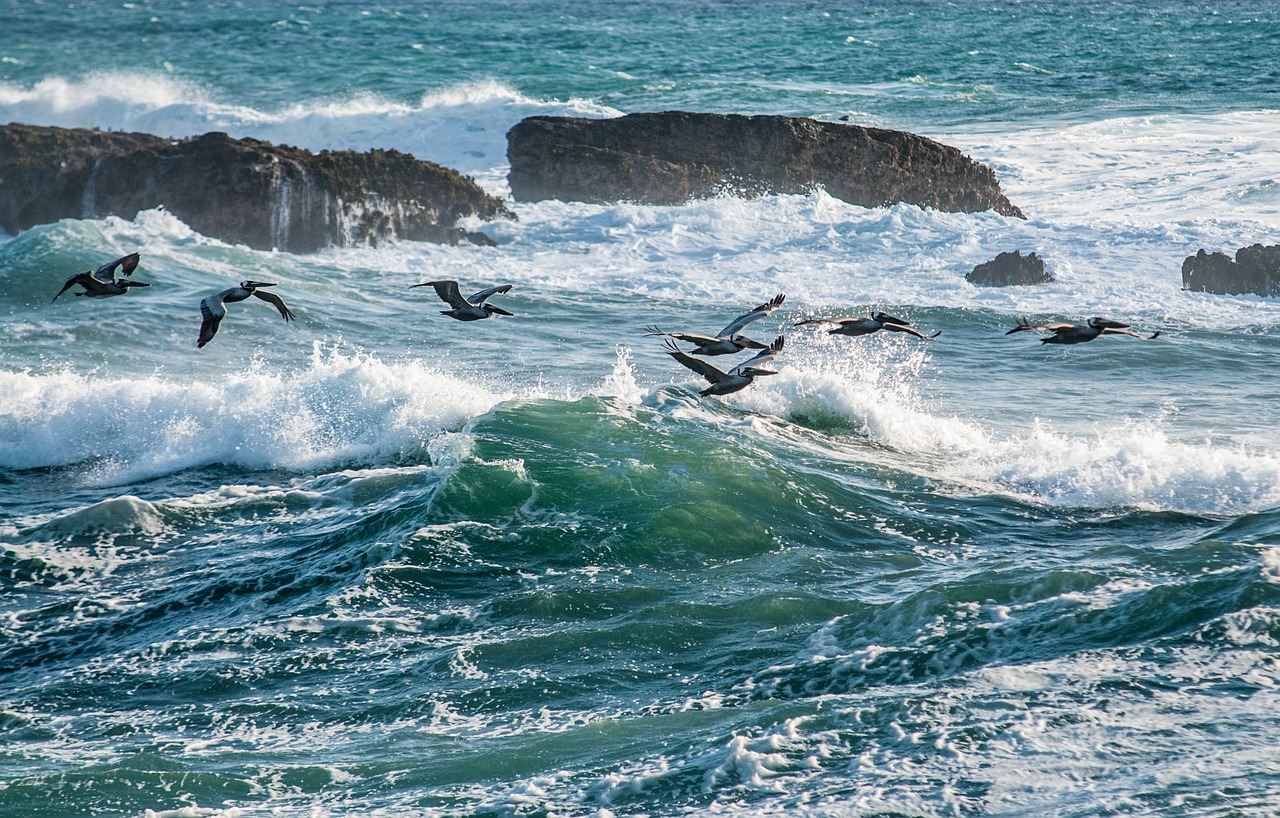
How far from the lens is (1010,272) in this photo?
18.4 meters

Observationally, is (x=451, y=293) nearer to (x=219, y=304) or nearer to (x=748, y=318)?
(x=219, y=304)

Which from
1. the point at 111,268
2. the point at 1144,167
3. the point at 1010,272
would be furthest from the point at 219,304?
the point at 1144,167

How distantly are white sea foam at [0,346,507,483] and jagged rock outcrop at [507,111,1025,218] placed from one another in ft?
36.0

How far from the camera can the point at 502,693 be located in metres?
6.50

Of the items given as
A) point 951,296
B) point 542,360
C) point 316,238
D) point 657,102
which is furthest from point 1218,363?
point 657,102

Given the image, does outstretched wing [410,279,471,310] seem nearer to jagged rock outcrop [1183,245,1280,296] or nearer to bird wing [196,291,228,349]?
bird wing [196,291,228,349]

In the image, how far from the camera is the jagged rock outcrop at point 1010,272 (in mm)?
18281

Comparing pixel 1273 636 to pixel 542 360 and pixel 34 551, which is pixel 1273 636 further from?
pixel 542 360

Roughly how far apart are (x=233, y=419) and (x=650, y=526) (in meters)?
4.45

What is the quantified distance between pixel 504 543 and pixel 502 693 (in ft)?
6.59

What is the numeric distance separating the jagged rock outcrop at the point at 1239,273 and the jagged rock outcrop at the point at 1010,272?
1.96m

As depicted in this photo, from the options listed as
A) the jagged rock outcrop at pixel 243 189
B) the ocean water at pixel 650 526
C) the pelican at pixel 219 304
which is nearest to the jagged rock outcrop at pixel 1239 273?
the ocean water at pixel 650 526

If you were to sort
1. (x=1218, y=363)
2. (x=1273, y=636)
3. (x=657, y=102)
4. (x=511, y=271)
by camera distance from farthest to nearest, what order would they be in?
(x=657, y=102) < (x=511, y=271) < (x=1218, y=363) < (x=1273, y=636)

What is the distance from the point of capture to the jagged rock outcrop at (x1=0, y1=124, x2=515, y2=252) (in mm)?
20266
